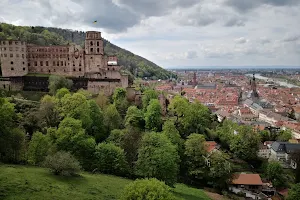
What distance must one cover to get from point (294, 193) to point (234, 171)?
14592 mm

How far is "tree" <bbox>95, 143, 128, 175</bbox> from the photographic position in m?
44.0

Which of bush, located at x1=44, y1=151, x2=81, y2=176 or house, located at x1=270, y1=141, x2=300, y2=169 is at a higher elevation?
bush, located at x1=44, y1=151, x2=81, y2=176

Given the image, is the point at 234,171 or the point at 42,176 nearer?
the point at 42,176

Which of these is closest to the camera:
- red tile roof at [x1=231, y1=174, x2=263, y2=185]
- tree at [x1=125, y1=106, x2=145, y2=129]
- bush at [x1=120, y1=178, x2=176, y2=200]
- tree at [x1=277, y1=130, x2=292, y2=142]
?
bush at [x1=120, y1=178, x2=176, y2=200]

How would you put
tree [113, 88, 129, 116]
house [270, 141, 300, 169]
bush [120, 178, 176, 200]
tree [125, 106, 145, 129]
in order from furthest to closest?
house [270, 141, 300, 169] < tree [113, 88, 129, 116] < tree [125, 106, 145, 129] < bush [120, 178, 176, 200]

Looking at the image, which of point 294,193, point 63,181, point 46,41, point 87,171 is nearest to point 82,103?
point 87,171

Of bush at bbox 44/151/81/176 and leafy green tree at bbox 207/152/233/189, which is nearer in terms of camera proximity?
bush at bbox 44/151/81/176

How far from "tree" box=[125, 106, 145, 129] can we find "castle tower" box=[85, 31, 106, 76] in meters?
18.4

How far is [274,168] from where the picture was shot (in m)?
55.1

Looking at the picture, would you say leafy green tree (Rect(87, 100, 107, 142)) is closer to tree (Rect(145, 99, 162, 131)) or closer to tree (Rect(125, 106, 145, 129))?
tree (Rect(125, 106, 145, 129))

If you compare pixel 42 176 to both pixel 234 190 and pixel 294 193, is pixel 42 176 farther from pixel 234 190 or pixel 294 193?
pixel 294 193

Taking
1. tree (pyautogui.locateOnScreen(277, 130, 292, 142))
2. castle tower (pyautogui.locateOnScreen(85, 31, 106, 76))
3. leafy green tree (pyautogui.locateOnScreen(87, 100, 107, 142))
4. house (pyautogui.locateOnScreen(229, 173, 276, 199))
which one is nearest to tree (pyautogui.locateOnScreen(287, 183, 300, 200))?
house (pyautogui.locateOnScreen(229, 173, 276, 199))

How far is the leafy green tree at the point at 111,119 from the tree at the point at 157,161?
15334mm

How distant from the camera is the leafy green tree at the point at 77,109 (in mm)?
51875
